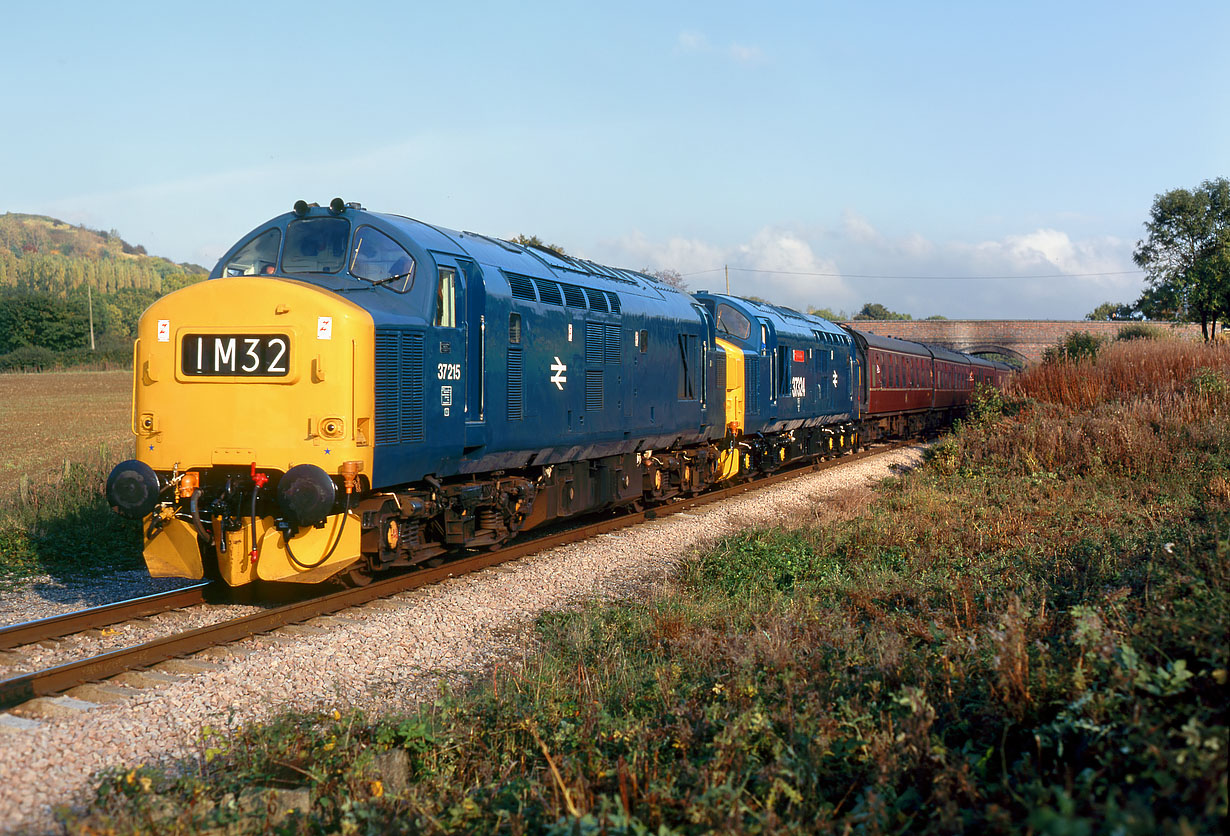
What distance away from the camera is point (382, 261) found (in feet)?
29.6

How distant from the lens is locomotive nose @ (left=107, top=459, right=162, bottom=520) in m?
8.03

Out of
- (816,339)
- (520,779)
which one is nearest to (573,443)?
(520,779)

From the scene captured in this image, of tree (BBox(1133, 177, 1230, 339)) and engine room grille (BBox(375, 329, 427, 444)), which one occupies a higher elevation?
tree (BBox(1133, 177, 1230, 339))

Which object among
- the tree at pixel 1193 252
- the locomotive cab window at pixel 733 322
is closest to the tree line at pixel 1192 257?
the tree at pixel 1193 252

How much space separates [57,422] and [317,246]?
86.6ft

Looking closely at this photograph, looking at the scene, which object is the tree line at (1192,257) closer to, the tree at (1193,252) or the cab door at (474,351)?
the tree at (1193,252)

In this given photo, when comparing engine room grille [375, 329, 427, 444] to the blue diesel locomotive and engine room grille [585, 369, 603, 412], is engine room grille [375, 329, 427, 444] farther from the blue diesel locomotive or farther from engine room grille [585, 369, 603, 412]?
engine room grille [585, 369, 603, 412]

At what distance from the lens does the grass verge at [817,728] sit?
392cm

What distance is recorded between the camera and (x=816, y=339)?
23.5 meters

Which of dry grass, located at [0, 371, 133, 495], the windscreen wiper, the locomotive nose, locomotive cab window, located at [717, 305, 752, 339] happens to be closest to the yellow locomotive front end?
the locomotive nose

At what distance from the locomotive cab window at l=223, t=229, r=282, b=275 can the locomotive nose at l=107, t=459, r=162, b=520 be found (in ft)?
7.82

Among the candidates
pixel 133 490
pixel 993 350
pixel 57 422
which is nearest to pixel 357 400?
pixel 133 490

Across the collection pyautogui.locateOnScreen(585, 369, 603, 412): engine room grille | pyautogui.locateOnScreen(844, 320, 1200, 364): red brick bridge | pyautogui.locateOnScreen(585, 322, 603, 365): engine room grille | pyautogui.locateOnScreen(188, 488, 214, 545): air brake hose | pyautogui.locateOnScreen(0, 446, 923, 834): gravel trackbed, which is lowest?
pyautogui.locateOnScreen(0, 446, 923, 834): gravel trackbed

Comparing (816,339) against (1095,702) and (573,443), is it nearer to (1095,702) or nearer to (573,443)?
(573,443)
